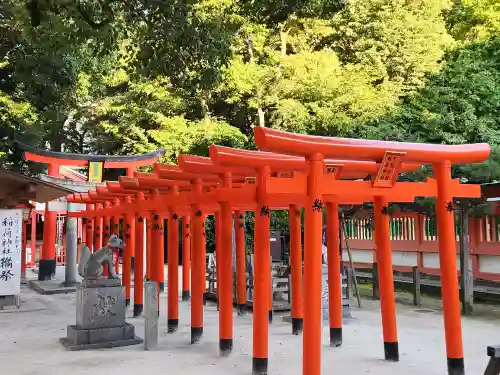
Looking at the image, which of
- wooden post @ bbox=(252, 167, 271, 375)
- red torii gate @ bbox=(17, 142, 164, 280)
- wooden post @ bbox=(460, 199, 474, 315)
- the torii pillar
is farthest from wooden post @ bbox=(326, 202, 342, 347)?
the torii pillar

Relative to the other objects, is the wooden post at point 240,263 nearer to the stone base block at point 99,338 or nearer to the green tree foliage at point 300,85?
the stone base block at point 99,338

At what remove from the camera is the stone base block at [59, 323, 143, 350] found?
7.94 m

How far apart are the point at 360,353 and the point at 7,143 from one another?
1559 centimetres

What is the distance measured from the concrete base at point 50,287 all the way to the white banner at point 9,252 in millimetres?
3732

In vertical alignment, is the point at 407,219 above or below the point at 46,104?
below

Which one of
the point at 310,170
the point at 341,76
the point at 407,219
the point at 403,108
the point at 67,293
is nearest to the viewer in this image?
the point at 310,170

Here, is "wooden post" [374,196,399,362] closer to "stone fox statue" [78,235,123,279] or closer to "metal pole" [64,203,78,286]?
"stone fox statue" [78,235,123,279]

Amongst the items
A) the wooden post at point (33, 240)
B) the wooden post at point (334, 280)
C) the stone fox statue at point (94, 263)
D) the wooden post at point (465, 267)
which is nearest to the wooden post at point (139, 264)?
the stone fox statue at point (94, 263)

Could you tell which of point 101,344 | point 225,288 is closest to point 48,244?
point 101,344

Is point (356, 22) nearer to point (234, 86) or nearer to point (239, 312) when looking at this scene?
point (234, 86)

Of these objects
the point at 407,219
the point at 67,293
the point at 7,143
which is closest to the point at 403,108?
the point at 407,219

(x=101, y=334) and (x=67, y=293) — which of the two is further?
(x=67, y=293)

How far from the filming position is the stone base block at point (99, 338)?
7.94 metres

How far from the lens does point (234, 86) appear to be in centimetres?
2041
